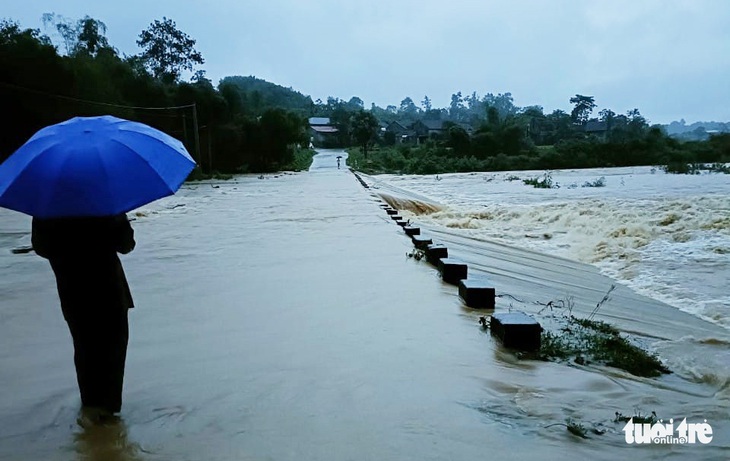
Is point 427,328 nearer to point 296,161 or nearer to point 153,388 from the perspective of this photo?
point 153,388

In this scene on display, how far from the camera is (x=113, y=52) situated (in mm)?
39688

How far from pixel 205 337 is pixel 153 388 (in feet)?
3.51

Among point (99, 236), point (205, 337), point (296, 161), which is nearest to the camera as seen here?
point (99, 236)

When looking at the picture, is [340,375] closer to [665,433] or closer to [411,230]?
[665,433]

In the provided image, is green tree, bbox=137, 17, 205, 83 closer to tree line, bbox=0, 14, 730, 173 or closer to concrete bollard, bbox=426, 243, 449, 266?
tree line, bbox=0, 14, 730, 173

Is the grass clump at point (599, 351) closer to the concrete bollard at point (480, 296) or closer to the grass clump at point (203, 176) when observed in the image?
the concrete bollard at point (480, 296)

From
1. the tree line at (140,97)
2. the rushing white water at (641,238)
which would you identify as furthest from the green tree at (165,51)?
the rushing white water at (641,238)

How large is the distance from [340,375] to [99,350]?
4.67ft

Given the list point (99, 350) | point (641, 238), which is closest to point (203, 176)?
point (641, 238)

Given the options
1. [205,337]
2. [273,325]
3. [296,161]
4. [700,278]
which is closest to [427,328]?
[273,325]

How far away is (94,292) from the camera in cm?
280

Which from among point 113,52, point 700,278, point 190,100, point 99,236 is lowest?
point 700,278

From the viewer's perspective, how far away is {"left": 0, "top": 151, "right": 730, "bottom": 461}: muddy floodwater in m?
2.89

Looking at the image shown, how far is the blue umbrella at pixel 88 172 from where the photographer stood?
249 cm
